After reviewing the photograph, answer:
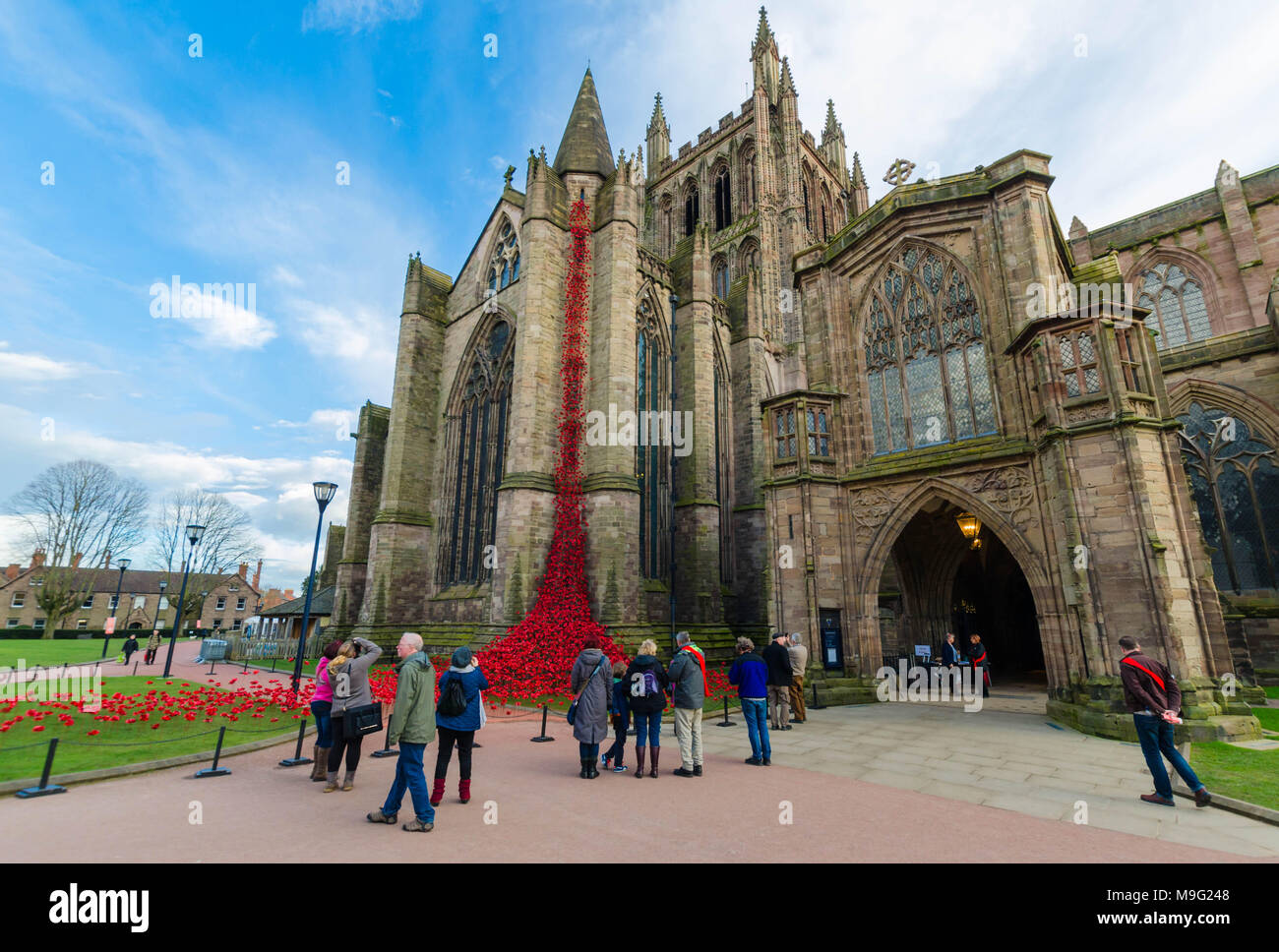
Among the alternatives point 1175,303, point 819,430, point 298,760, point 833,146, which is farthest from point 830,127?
point 298,760

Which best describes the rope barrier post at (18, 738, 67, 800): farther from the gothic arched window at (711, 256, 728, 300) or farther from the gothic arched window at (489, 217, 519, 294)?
the gothic arched window at (711, 256, 728, 300)

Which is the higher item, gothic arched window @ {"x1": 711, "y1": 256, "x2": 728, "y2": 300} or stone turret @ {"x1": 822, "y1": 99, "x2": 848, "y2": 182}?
stone turret @ {"x1": 822, "y1": 99, "x2": 848, "y2": 182}

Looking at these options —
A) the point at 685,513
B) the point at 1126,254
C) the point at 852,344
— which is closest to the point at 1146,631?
the point at 852,344

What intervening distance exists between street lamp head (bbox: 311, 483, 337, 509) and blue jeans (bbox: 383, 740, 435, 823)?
8764mm

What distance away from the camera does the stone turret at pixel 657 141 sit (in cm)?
4391

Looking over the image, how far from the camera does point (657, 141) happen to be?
45.2 meters

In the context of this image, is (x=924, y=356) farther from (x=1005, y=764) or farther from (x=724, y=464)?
(x=724, y=464)

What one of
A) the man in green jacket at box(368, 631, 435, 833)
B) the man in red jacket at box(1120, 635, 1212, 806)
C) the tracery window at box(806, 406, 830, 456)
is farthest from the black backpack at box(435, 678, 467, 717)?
the tracery window at box(806, 406, 830, 456)

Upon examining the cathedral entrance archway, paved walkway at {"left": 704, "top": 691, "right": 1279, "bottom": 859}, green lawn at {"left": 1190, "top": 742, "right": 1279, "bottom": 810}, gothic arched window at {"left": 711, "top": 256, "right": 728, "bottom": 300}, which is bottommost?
paved walkway at {"left": 704, "top": 691, "right": 1279, "bottom": 859}

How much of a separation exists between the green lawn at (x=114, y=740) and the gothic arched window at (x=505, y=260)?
Answer: 17.0 metres

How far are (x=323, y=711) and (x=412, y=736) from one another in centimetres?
213

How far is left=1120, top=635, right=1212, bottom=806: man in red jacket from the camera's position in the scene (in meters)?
5.32

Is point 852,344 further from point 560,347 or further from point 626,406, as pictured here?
point 560,347

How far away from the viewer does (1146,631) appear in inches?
337
